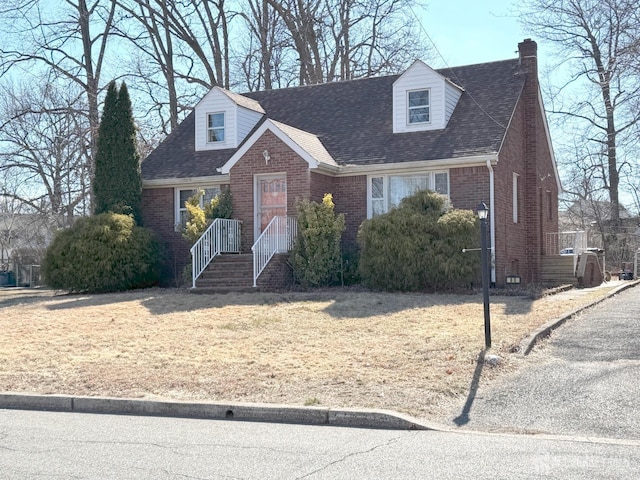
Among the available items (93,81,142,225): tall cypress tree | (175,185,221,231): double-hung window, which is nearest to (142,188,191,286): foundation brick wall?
(175,185,221,231): double-hung window

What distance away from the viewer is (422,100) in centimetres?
2080

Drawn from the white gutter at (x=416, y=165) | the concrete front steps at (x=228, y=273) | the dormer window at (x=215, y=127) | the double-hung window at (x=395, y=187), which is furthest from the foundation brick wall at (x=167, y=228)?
the double-hung window at (x=395, y=187)

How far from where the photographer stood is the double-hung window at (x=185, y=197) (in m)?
22.0

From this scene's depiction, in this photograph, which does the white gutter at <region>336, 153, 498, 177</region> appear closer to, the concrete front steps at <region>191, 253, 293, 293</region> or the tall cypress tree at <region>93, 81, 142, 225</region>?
the concrete front steps at <region>191, 253, 293, 293</region>

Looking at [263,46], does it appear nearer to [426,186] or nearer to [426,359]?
[426,186]

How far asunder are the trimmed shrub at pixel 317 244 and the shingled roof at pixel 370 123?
2.52 m

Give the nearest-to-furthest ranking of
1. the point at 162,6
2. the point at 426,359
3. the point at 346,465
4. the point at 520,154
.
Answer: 1. the point at 346,465
2. the point at 426,359
3. the point at 520,154
4. the point at 162,6

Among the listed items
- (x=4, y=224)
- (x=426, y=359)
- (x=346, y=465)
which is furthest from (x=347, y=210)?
(x=4, y=224)

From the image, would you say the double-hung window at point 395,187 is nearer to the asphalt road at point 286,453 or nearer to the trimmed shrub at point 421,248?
the trimmed shrub at point 421,248

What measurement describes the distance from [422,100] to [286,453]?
16.1 metres

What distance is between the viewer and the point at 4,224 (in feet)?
141

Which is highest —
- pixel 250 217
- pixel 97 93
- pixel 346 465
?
pixel 97 93

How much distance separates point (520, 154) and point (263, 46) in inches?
648

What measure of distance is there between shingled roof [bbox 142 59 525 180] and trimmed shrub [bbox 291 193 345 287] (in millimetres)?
2522
